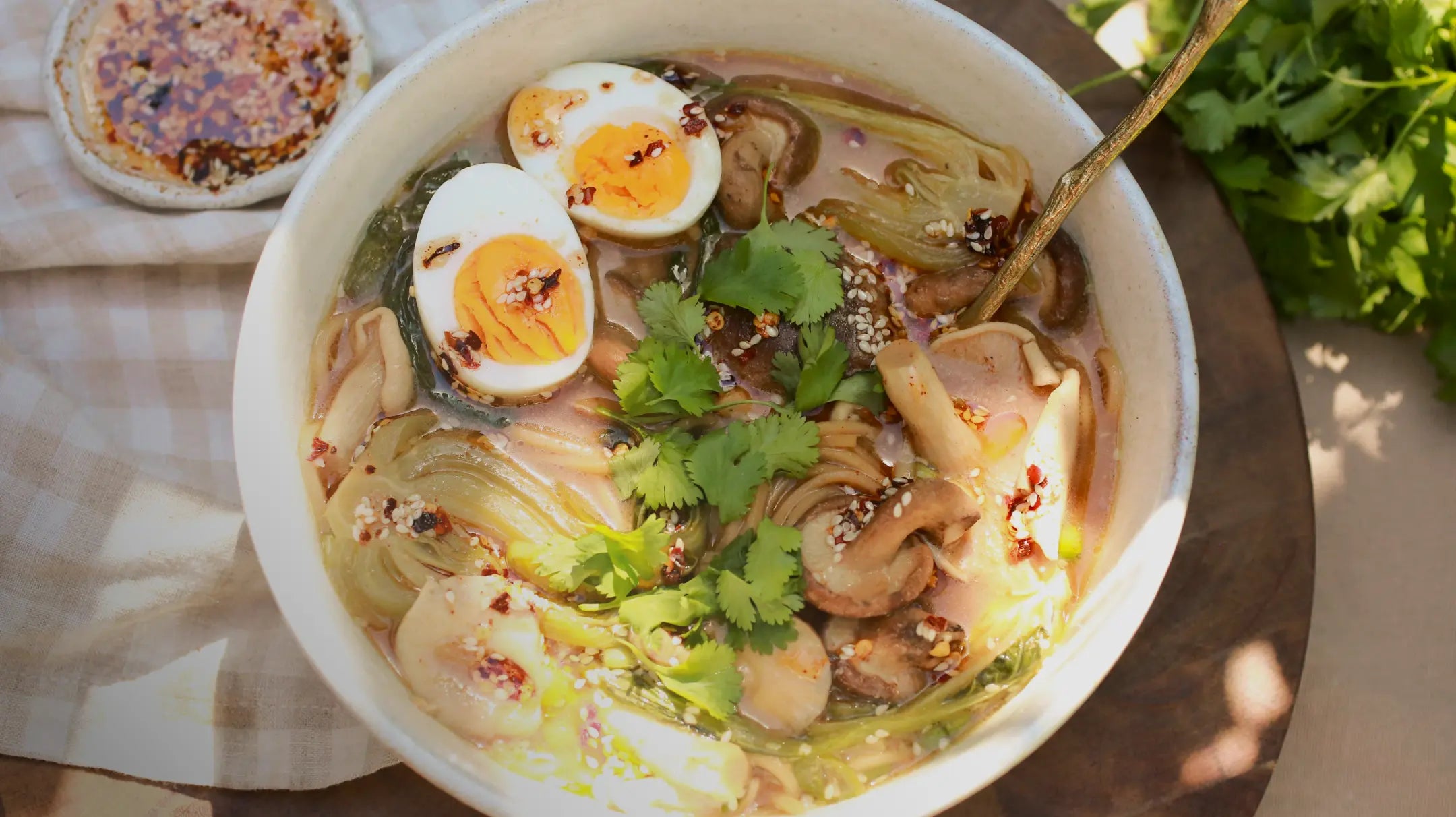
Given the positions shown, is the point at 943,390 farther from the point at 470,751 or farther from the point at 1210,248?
the point at 470,751

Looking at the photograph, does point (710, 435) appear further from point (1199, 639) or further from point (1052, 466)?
point (1199, 639)

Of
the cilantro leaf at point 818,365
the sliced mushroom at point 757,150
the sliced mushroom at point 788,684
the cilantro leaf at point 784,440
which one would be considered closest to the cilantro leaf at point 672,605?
the sliced mushroom at point 788,684

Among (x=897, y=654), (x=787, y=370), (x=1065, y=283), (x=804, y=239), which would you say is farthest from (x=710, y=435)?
(x=1065, y=283)

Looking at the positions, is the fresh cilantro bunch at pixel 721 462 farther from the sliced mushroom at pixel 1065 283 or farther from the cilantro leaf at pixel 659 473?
the sliced mushroom at pixel 1065 283

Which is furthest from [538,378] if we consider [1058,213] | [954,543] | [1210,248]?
[1210,248]

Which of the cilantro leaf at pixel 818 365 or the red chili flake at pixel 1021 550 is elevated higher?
the cilantro leaf at pixel 818 365
